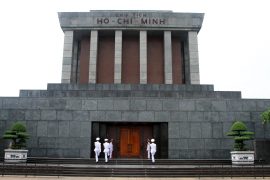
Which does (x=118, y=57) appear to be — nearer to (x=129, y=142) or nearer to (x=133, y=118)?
(x=133, y=118)

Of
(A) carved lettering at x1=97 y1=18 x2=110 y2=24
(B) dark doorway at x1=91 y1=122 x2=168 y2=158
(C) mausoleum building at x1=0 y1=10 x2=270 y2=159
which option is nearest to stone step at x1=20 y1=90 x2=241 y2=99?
(C) mausoleum building at x1=0 y1=10 x2=270 y2=159

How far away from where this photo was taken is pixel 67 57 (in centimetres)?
3384

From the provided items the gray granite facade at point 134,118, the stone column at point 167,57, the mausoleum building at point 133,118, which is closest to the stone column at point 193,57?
the stone column at point 167,57

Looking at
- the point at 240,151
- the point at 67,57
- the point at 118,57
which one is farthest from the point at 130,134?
the point at 67,57

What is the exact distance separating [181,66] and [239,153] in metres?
15.1

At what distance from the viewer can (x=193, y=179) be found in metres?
17.5

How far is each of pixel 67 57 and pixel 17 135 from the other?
13.0m

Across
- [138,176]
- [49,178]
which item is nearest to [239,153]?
[138,176]

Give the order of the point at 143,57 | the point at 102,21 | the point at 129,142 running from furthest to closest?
the point at 102,21 → the point at 143,57 → the point at 129,142

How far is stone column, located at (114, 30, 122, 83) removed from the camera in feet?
109

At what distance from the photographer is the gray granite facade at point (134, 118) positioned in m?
24.9

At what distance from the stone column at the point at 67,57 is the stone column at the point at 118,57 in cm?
453

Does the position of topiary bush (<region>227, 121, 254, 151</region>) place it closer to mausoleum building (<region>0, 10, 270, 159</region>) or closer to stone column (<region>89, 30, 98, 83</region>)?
mausoleum building (<region>0, 10, 270, 159</region>)

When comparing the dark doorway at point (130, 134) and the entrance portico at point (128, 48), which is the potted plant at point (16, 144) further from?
the entrance portico at point (128, 48)
